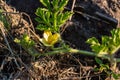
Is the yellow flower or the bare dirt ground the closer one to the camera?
the yellow flower

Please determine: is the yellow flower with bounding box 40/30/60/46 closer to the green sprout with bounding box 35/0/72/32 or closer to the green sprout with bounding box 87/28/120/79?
the green sprout with bounding box 35/0/72/32

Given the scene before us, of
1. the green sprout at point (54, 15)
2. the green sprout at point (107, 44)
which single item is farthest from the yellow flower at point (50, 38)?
the green sprout at point (107, 44)

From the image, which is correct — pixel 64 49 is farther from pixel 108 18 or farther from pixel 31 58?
pixel 108 18

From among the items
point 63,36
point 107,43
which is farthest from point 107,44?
point 63,36

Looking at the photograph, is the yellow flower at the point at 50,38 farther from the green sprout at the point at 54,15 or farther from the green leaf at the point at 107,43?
the green leaf at the point at 107,43

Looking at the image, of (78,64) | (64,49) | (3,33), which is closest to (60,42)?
(64,49)

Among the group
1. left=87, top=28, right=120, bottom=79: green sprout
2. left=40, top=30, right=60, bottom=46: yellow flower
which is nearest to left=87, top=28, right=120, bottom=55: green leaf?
left=87, top=28, right=120, bottom=79: green sprout

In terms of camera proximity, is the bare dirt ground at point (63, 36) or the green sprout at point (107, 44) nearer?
the green sprout at point (107, 44)

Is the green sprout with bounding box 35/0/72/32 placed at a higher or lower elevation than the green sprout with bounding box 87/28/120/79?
higher
